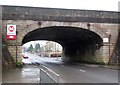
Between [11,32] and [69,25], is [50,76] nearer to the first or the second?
[11,32]

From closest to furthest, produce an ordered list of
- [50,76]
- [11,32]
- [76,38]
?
[50,76] → [11,32] → [76,38]

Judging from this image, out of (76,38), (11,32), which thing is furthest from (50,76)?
(76,38)

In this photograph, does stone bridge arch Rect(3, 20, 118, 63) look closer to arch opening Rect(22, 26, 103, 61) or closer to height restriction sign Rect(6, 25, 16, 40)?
height restriction sign Rect(6, 25, 16, 40)

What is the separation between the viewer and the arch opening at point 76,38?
33.9 metres

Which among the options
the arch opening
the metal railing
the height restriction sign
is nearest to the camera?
the metal railing

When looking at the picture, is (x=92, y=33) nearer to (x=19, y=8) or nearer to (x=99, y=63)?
(x=99, y=63)

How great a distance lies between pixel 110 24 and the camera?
33812 mm

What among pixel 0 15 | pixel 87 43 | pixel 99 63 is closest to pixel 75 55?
pixel 87 43

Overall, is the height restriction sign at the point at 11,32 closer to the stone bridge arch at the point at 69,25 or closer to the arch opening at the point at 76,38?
the stone bridge arch at the point at 69,25

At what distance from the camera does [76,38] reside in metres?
41.2

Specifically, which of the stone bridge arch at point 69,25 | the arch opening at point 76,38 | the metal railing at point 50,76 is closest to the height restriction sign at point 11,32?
the stone bridge arch at point 69,25

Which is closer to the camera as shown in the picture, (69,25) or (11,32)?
(11,32)

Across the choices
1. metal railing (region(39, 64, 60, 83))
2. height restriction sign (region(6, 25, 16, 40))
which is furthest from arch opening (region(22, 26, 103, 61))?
metal railing (region(39, 64, 60, 83))

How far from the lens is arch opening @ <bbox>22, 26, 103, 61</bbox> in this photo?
33906 millimetres
